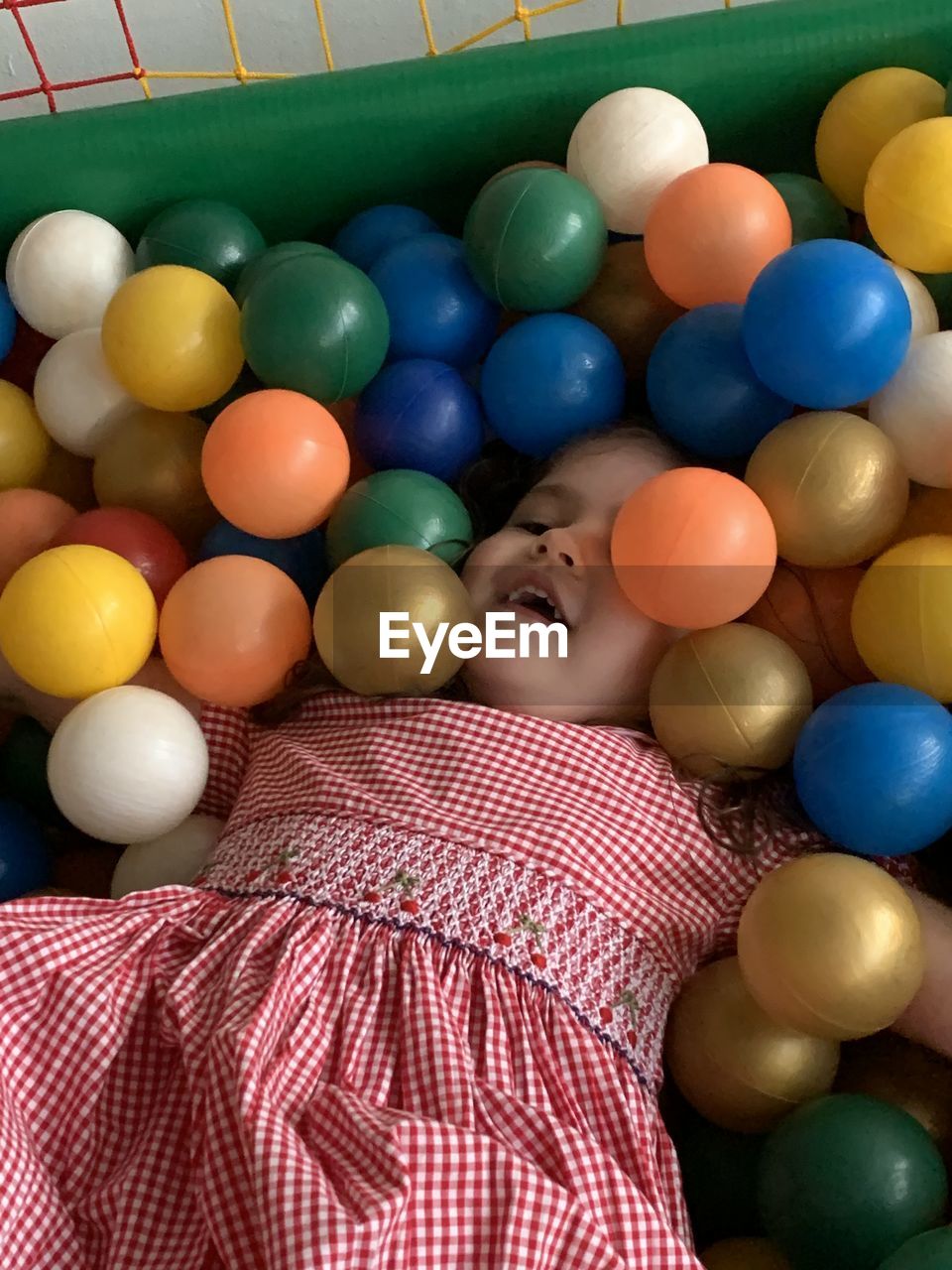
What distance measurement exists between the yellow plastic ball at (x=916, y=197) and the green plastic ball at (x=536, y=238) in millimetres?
240

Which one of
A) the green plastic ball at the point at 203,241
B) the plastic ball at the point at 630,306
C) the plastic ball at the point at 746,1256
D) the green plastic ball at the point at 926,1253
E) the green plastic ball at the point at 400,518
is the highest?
the green plastic ball at the point at 203,241

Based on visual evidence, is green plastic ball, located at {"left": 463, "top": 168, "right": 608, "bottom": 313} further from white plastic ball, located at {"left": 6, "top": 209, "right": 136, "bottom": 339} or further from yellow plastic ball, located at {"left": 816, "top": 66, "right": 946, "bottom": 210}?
white plastic ball, located at {"left": 6, "top": 209, "right": 136, "bottom": 339}

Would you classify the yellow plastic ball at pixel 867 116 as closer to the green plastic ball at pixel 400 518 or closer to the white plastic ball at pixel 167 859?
the green plastic ball at pixel 400 518

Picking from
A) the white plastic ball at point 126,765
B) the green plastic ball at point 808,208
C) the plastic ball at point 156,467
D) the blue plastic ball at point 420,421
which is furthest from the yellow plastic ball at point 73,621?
the green plastic ball at point 808,208

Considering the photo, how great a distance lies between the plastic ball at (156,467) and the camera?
45.6 inches

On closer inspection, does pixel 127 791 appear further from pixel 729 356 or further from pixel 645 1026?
pixel 729 356

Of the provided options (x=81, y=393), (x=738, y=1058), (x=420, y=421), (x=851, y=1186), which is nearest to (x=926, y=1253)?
(x=851, y=1186)

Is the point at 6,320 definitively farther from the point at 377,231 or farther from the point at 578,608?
the point at 578,608

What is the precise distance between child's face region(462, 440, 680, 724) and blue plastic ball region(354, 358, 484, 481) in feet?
0.34

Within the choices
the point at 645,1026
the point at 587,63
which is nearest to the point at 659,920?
the point at 645,1026

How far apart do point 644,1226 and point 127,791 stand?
1.62ft

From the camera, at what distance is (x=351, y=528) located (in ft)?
3.51

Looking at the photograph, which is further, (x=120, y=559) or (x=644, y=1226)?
(x=120, y=559)

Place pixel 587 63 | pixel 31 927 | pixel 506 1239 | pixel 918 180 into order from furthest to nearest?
pixel 587 63 < pixel 918 180 < pixel 31 927 < pixel 506 1239
